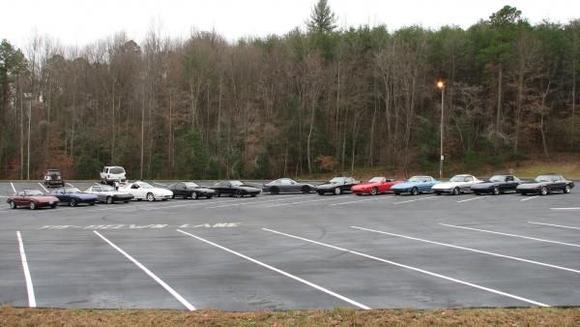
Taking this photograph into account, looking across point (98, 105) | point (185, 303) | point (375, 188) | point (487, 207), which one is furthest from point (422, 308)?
point (98, 105)

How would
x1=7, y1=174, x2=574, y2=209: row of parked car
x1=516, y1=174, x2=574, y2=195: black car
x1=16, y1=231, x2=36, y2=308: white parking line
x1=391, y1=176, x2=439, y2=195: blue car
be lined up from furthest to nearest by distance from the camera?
x1=391, y1=176, x2=439, y2=195: blue car < x1=516, y1=174, x2=574, y2=195: black car < x1=7, y1=174, x2=574, y2=209: row of parked car < x1=16, y1=231, x2=36, y2=308: white parking line

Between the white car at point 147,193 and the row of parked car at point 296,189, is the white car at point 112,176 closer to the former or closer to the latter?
the row of parked car at point 296,189

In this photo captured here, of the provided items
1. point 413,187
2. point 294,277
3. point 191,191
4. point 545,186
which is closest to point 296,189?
point 191,191

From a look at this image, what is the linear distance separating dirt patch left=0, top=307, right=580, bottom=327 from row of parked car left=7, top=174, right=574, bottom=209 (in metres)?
27.3

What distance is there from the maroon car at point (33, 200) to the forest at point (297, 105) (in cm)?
3199

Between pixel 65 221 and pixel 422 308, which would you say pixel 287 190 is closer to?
pixel 65 221

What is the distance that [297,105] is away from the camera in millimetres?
72125

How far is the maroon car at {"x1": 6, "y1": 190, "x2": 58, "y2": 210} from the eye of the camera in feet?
111

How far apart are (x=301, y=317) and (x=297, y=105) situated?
211 feet

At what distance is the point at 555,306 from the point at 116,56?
249 feet

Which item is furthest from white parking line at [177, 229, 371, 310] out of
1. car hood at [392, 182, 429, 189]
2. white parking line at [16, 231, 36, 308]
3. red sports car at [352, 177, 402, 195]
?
car hood at [392, 182, 429, 189]

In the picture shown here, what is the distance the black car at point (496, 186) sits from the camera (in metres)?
38.2

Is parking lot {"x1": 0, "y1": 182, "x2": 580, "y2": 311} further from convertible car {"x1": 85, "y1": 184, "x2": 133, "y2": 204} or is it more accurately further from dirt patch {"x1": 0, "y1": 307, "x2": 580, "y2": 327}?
convertible car {"x1": 85, "y1": 184, "x2": 133, "y2": 204}

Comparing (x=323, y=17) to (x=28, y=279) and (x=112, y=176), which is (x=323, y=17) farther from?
(x=28, y=279)
